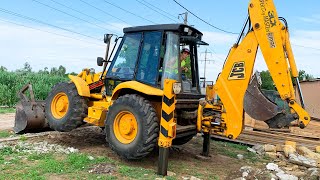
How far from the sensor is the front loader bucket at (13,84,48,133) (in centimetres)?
736

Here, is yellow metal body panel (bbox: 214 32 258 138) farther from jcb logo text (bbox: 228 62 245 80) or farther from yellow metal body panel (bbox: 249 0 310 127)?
yellow metal body panel (bbox: 249 0 310 127)

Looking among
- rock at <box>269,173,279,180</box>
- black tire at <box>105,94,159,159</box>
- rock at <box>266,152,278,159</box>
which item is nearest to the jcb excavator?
black tire at <box>105,94,159,159</box>

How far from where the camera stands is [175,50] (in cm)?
585

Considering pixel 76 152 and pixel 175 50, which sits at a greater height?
pixel 175 50

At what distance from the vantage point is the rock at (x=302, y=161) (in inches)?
268

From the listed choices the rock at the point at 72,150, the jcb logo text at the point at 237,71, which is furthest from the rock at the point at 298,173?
the rock at the point at 72,150

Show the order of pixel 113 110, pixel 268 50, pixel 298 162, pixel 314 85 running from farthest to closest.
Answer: pixel 314 85, pixel 298 162, pixel 113 110, pixel 268 50

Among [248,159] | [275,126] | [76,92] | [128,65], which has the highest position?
[128,65]

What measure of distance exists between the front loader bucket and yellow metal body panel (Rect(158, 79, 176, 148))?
359 cm

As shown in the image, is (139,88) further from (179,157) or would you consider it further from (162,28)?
(179,157)

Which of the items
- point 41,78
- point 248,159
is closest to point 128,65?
point 248,159

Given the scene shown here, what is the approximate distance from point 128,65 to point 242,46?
2.14 meters

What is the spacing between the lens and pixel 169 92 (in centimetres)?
515

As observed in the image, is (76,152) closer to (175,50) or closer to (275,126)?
(175,50)
